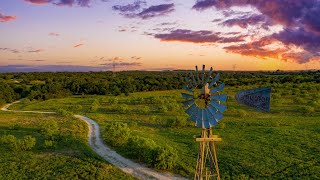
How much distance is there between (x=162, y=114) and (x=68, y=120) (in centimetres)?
1700

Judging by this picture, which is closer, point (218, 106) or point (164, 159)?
Answer: point (218, 106)

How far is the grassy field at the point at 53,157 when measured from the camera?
31359mm

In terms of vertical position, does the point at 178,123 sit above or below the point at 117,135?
below

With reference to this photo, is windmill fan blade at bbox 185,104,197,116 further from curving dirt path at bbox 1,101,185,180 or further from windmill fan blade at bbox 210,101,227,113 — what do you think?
curving dirt path at bbox 1,101,185,180

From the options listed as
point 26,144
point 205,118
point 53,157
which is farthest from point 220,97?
A: point 26,144

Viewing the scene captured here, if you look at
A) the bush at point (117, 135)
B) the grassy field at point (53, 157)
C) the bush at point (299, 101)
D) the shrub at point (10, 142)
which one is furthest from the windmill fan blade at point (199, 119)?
the bush at point (299, 101)

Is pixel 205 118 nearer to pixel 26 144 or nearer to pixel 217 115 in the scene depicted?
pixel 217 115

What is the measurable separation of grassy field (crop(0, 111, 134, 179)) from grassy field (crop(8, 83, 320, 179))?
487 cm

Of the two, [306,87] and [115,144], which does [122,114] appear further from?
[306,87]

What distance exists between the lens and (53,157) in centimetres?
3628

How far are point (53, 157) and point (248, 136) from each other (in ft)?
79.7

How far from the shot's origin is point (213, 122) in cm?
2188

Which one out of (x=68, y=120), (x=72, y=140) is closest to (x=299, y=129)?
(x=72, y=140)

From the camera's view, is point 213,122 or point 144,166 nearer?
point 213,122
